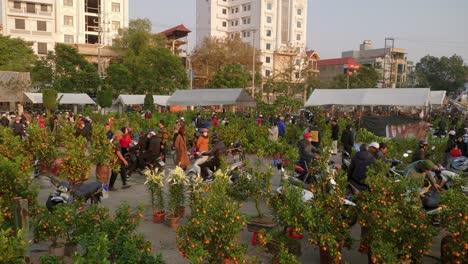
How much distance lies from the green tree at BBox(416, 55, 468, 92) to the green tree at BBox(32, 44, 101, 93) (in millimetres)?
53237

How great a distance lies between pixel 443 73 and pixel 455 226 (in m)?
70.0

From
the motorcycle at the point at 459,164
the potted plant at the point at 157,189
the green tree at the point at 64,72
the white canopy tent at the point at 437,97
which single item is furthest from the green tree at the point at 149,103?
the potted plant at the point at 157,189

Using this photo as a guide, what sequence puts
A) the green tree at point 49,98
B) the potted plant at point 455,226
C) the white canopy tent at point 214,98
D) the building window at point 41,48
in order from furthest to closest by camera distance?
1. the building window at point 41,48
2. the green tree at point 49,98
3. the white canopy tent at point 214,98
4. the potted plant at point 455,226

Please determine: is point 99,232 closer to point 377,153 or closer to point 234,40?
point 377,153

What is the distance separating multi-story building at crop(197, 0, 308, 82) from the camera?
6688 centimetres

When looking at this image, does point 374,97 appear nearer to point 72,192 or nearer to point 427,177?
point 427,177

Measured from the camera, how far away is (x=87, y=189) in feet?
22.6

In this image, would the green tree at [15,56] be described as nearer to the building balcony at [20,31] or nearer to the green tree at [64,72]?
the green tree at [64,72]

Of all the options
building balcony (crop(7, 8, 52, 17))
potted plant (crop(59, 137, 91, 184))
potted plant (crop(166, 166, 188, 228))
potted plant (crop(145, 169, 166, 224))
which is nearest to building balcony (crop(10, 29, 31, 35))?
building balcony (crop(7, 8, 52, 17))

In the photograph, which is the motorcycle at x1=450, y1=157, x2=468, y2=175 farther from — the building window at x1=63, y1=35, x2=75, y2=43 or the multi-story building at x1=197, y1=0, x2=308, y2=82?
the multi-story building at x1=197, y1=0, x2=308, y2=82

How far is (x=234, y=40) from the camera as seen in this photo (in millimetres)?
51500

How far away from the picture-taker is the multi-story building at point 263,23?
66875 millimetres

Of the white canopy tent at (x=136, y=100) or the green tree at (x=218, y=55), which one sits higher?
the green tree at (x=218, y=55)

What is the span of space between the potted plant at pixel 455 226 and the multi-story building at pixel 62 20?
45551mm
